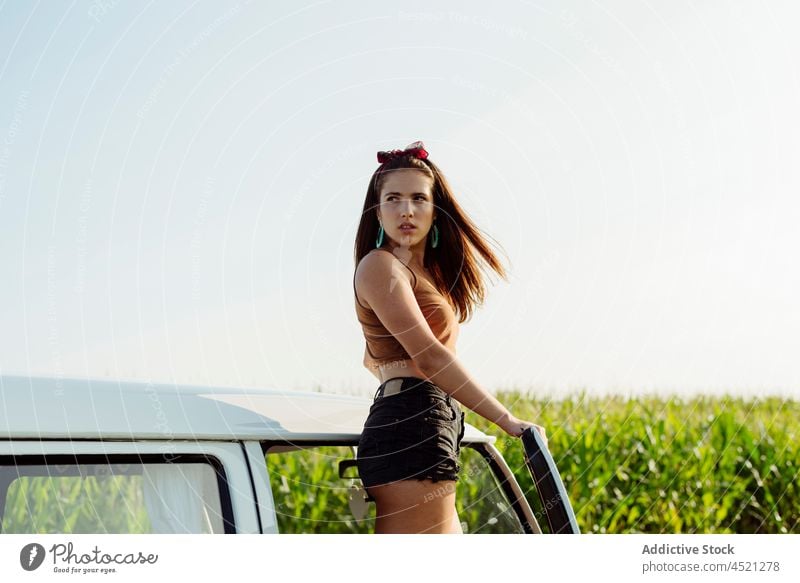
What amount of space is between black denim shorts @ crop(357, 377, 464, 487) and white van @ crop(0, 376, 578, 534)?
77 mm

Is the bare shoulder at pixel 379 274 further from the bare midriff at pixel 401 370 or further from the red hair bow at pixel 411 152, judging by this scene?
the red hair bow at pixel 411 152

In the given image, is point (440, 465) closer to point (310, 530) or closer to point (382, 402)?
point (382, 402)

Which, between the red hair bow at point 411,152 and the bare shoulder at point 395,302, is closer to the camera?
the bare shoulder at point 395,302

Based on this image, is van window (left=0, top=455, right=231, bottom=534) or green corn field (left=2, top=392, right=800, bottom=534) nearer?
van window (left=0, top=455, right=231, bottom=534)

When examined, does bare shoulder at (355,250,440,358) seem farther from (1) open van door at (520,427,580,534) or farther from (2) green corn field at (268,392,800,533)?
(2) green corn field at (268,392,800,533)

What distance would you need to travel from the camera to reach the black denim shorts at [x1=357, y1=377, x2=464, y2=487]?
2697 millimetres

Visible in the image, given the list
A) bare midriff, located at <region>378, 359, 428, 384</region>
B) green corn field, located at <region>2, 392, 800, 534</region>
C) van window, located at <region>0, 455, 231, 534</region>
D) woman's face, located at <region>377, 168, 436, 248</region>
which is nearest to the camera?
van window, located at <region>0, 455, 231, 534</region>

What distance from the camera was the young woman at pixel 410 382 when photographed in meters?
2.71

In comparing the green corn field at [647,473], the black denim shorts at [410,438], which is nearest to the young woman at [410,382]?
the black denim shorts at [410,438]

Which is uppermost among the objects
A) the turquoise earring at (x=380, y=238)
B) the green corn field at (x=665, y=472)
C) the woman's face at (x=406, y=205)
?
the woman's face at (x=406, y=205)

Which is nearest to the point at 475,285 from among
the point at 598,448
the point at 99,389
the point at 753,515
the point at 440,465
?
the point at 440,465

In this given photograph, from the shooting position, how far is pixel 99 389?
2359 mm
